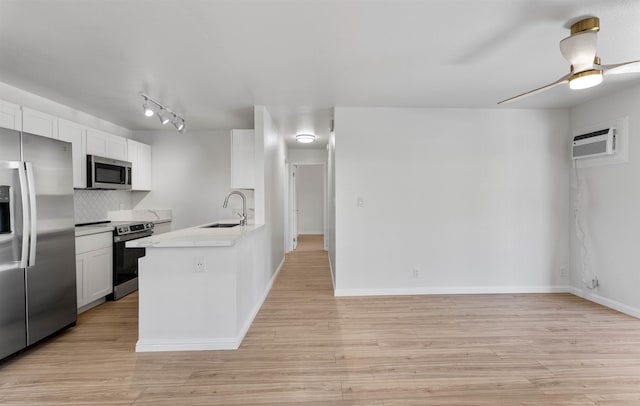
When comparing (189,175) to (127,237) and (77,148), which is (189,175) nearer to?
(127,237)

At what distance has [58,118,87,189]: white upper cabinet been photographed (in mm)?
3297

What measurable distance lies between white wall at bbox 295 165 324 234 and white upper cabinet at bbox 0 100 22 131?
23.9 ft

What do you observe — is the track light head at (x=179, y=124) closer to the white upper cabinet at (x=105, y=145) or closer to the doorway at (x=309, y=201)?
the white upper cabinet at (x=105, y=145)

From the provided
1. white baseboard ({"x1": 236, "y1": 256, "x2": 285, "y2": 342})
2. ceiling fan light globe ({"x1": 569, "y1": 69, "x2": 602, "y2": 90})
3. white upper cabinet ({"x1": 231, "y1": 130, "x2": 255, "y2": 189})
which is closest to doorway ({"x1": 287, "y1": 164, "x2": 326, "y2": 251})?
white baseboard ({"x1": 236, "y1": 256, "x2": 285, "y2": 342})

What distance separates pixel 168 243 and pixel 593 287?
15.4 ft

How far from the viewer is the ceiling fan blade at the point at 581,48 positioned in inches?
72.0

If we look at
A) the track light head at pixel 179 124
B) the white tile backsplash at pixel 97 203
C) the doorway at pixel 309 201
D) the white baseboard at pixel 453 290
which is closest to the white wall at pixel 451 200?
Result: the white baseboard at pixel 453 290

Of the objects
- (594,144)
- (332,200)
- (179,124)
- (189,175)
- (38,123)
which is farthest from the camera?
(189,175)

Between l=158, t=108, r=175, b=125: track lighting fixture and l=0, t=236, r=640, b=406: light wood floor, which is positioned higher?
l=158, t=108, r=175, b=125: track lighting fixture

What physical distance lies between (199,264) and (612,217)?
4388mm

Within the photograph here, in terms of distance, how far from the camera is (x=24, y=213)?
7.30 feet

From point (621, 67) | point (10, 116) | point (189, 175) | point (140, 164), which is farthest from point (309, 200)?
point (621, 67)

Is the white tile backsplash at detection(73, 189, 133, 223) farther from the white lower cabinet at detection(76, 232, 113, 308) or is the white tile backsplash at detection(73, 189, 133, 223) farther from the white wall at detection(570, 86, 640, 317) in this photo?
the white wall at detection(570, 86, 640, 317)

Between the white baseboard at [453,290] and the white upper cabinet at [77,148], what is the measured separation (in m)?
3.34
